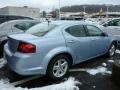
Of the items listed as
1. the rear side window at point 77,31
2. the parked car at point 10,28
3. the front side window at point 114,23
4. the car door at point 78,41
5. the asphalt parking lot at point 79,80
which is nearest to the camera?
the asphalt parking lot at point 79,80

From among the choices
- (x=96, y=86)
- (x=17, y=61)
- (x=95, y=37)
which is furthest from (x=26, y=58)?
Answer: (x=95, y=37)

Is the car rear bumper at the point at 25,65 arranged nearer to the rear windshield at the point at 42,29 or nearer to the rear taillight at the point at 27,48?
the rear taillight at the point at 27,48

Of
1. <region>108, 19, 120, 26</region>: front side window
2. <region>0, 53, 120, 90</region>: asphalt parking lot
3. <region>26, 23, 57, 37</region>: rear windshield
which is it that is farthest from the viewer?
<region>108, 19, 120, 26</region>: front side window

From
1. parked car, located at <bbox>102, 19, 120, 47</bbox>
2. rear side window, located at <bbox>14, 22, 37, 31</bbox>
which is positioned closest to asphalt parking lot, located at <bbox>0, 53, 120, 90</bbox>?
rear side window, located at <bbox>14, 22, 37, 31</bbox>

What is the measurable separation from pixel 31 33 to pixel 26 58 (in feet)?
4.07

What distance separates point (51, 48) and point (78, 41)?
3.42 feet

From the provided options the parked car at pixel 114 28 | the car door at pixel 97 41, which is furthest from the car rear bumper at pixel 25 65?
the parked car at pixel 114 28

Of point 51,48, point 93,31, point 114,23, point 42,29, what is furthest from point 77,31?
point 114,23

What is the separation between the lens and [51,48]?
5.54 m

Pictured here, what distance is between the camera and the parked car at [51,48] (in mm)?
5234

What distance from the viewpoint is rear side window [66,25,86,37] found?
622cm

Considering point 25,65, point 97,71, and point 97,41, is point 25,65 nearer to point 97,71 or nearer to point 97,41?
point 97,71

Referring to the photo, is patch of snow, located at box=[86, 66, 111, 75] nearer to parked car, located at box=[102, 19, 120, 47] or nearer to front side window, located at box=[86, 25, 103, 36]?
front side window, located at box=[86, 25, 103, 36]

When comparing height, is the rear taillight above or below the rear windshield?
below
